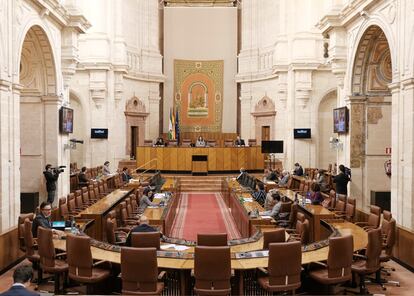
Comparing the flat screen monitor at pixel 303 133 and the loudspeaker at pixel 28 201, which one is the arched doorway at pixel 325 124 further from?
the loudspeaker at pixel 28 201

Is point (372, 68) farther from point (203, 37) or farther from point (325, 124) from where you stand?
point (203, 37)

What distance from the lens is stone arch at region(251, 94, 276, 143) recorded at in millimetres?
26625

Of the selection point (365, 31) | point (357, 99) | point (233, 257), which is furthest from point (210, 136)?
point (233, 257)

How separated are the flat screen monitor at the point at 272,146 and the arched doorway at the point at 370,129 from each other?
25.6 feet

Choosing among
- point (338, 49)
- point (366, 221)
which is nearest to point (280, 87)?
point (338, 49)

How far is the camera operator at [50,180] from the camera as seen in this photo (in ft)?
45.0

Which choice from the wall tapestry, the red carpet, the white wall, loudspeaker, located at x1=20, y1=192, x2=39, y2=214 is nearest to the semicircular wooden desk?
the red carpet

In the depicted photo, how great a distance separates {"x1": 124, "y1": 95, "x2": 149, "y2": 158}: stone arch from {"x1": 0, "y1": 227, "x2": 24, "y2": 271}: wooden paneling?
55.9 ft

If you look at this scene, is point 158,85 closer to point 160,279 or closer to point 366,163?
point 366,163

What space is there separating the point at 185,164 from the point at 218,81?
7.45 meters

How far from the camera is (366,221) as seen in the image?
1081 cm

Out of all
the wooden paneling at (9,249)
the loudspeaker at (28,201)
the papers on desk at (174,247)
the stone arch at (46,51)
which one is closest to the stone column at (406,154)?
the papers on desk at (174,247)

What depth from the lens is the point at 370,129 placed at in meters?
14.4

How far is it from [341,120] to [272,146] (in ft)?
24.8
